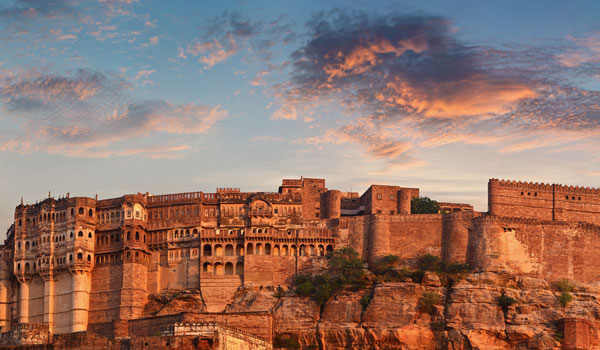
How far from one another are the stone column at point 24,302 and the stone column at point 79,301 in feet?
17.8

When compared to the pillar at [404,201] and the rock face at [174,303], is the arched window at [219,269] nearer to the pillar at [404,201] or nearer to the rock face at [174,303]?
the rock face at [174,303]

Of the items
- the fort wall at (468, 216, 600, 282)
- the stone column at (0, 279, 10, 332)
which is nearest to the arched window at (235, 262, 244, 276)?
the fort wall at (468, 216, 600, 282)

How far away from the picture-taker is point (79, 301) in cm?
9681

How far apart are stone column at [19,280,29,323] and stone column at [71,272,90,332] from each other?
5.42 m

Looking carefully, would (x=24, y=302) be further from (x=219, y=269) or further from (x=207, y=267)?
(x=219, y=269)

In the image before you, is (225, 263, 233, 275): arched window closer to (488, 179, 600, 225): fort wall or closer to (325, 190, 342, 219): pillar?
(325, 190, 342, 219): pillar

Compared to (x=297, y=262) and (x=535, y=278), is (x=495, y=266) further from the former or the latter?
(x=297, y=262)

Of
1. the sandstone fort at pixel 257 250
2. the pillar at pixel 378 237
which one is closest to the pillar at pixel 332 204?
the sandstone fort at pixel 257 250

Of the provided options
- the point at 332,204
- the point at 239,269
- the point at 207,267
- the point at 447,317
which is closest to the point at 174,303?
the point at 207,267

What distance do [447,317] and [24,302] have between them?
37.7 meters

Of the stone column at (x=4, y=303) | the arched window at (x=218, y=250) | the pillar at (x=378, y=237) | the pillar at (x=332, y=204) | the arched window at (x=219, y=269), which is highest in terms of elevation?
the pillar at (x=332, y=204)

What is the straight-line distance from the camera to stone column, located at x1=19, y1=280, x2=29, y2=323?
99.9 metres

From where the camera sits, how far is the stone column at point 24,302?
328ft

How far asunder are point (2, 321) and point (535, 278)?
155 ft
